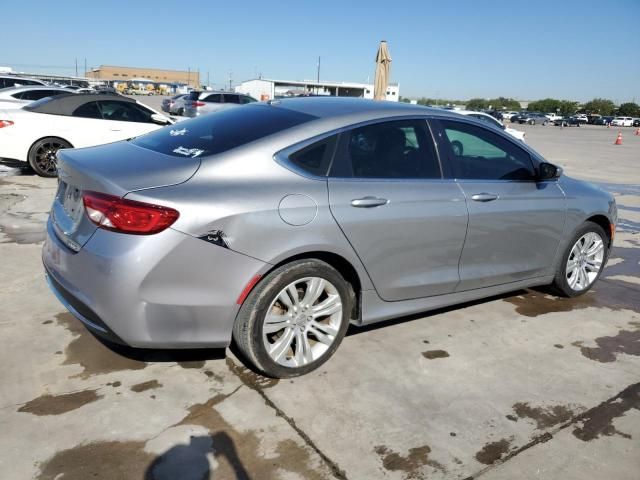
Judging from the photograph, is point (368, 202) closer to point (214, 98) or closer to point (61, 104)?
point (61, 104)

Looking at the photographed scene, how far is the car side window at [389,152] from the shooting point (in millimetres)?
3168

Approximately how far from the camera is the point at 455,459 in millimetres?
2494

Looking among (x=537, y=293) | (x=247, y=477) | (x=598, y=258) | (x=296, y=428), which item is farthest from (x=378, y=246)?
(x=598, y=258)

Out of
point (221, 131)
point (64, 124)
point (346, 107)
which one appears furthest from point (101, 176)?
point (64, 124)

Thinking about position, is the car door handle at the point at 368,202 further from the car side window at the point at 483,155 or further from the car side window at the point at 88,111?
the car side window at the point at 88,111

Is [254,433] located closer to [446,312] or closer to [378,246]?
[378,246]

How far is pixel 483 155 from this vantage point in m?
3.97

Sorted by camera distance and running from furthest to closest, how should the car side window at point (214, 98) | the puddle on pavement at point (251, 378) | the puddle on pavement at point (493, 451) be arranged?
the car side window at point (214, 98)
the puddle on pavement at point (251, 378)
the puddle on pavement at point (493, 451)

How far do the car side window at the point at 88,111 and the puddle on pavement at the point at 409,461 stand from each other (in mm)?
8207

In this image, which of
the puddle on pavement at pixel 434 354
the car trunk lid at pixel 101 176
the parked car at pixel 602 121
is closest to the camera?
the car trunk lid at pixel 101 176

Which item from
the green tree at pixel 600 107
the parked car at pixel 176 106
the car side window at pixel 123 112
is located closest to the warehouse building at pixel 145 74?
the green tree at pixel 600 107

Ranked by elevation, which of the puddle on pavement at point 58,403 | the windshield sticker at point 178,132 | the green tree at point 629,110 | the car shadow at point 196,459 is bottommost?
the puddle on pavement at point 58,403

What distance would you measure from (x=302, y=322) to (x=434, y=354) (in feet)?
3.40

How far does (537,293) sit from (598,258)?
639 millimetres
